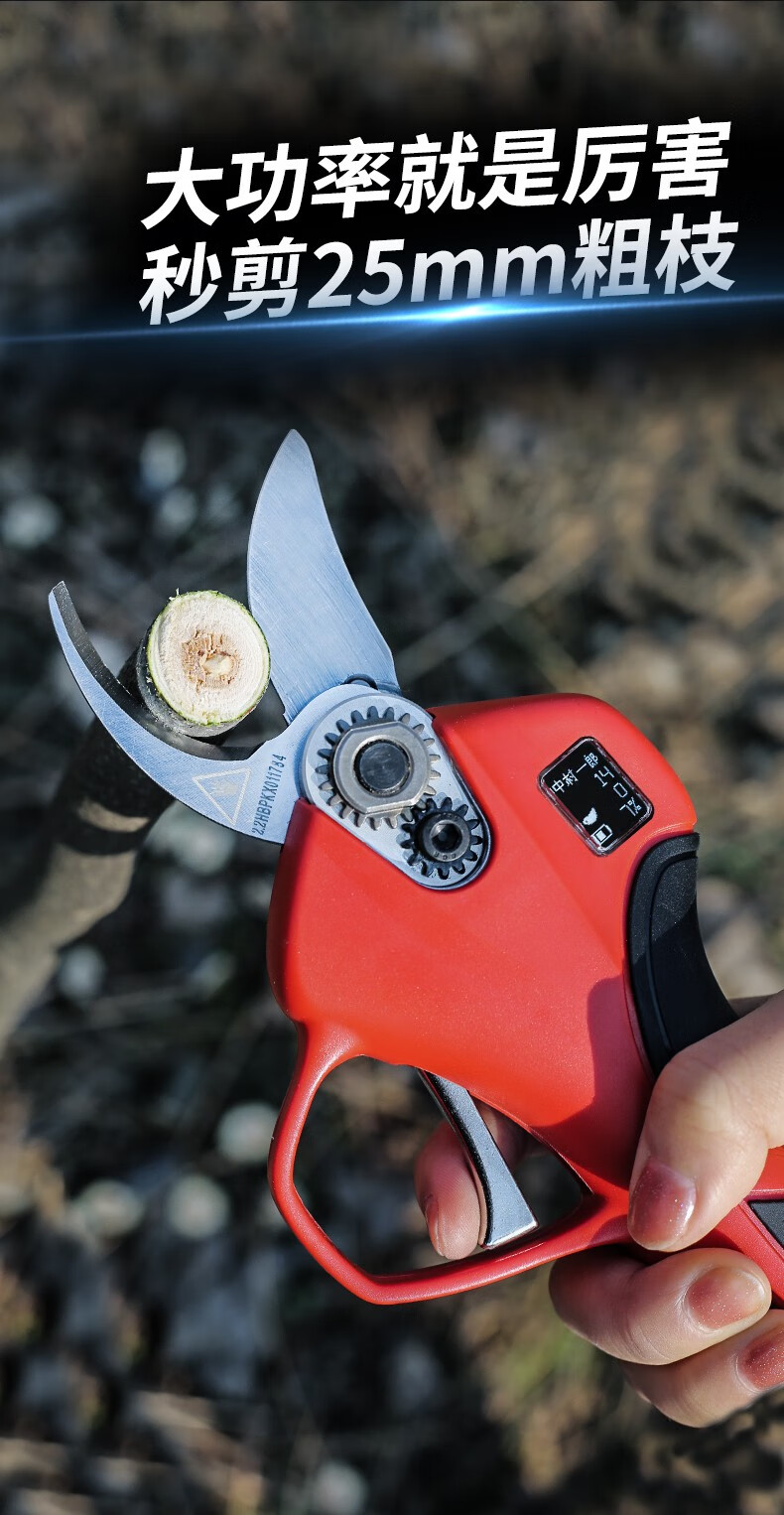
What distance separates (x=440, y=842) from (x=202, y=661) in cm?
34

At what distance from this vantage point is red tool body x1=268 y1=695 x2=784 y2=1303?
1297 mm

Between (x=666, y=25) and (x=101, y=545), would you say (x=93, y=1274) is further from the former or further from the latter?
(x=666, y=25)

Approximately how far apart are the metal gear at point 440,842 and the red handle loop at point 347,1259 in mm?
216

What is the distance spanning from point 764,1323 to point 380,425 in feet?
5.79

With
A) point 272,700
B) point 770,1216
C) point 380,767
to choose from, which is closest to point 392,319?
point 272,700

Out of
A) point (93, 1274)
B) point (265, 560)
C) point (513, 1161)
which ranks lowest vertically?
point (93, 1274)

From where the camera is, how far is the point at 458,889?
132 cm

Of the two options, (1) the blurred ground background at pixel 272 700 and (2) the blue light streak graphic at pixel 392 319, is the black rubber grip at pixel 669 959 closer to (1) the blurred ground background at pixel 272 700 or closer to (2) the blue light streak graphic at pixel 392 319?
(1) the blurred ground background at pixel 272 700

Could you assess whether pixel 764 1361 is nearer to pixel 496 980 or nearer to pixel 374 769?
pixel 496 980


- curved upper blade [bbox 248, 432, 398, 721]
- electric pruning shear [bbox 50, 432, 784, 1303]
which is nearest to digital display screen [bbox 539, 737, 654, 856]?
electric pruning shear [bbox 50, 432, 784, 1303]

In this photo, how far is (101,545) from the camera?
2246 millimetres

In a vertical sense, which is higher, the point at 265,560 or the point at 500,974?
the point at 265,560

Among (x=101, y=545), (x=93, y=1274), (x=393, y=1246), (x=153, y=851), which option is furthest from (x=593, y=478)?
(x=93, y=1274)

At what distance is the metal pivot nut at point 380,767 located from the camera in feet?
4.34
